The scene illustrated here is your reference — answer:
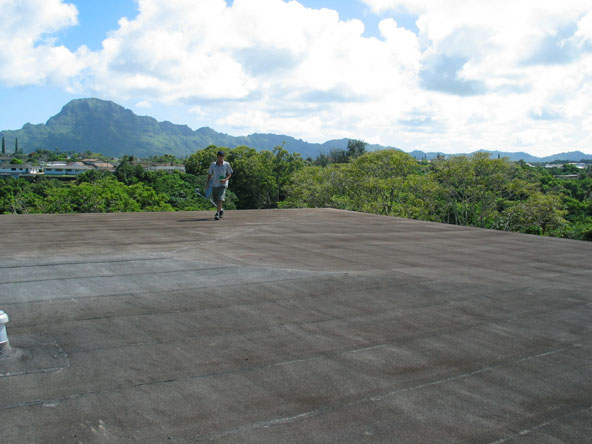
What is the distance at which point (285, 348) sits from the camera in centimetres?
290

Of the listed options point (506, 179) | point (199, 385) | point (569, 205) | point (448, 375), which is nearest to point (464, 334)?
point (448, 375)

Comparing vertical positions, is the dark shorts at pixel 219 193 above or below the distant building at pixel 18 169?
below

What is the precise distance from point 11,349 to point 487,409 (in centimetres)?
252

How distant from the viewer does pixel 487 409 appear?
7.50 feet

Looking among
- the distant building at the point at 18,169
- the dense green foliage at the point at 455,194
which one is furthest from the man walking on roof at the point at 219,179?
the distant building at the point at 18,169

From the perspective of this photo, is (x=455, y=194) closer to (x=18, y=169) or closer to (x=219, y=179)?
(x=219, y=179)

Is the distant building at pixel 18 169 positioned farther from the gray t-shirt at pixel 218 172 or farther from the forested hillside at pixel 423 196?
the gray t-shirt at pixel 218 172

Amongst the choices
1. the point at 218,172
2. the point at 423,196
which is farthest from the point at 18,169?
the point at 218,172

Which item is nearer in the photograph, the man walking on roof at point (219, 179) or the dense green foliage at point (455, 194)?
the man walking on roof at point (219, 179)

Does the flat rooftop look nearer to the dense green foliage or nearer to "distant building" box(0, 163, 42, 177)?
the dense green foliage

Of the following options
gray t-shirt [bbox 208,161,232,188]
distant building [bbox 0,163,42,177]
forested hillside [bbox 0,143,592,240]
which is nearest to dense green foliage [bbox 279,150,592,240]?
forested hillside [bbox 0,143,592,240]

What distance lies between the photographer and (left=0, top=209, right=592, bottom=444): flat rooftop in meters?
2.08

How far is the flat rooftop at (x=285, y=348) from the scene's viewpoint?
2078mm

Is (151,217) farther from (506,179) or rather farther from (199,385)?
(506,179)
